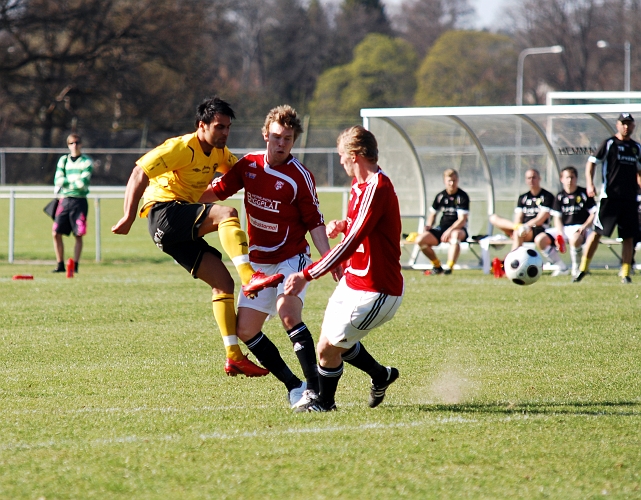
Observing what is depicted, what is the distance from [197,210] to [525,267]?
321 cm

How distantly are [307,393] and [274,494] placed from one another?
159cm

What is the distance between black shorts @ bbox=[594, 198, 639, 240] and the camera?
1161 cm

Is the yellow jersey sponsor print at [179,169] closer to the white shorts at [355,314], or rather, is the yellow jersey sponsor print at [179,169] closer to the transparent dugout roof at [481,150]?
the white shorts at [355,314]

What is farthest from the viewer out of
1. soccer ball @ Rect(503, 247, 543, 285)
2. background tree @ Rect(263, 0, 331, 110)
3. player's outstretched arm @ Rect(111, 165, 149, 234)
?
background tree @ Rect(263, 0, 331, 110)

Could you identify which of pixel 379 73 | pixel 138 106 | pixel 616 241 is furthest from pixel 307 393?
pixel 379 73

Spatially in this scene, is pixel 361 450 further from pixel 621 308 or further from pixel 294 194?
pixel 621 308

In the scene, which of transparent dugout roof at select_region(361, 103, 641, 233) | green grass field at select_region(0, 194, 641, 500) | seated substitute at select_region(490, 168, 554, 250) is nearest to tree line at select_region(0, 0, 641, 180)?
transparent dugout roof at select_region(361, 103, 641, 233)

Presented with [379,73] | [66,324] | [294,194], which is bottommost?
[66,324]

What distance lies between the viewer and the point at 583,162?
14531mm

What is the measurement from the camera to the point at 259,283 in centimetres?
497

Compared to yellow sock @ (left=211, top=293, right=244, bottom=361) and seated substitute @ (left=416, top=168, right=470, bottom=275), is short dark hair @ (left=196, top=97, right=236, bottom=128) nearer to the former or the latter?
yellow sock @ (left=211, top=293, right=244, bottom=361)

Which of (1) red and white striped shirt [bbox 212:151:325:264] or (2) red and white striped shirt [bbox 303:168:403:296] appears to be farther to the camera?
(1) red and white striped shirt [bbox 212:151:325:264]

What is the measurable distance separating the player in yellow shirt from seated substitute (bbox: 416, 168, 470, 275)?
8.15 m

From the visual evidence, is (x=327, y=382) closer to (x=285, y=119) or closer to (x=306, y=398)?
(x=306, y=398)
